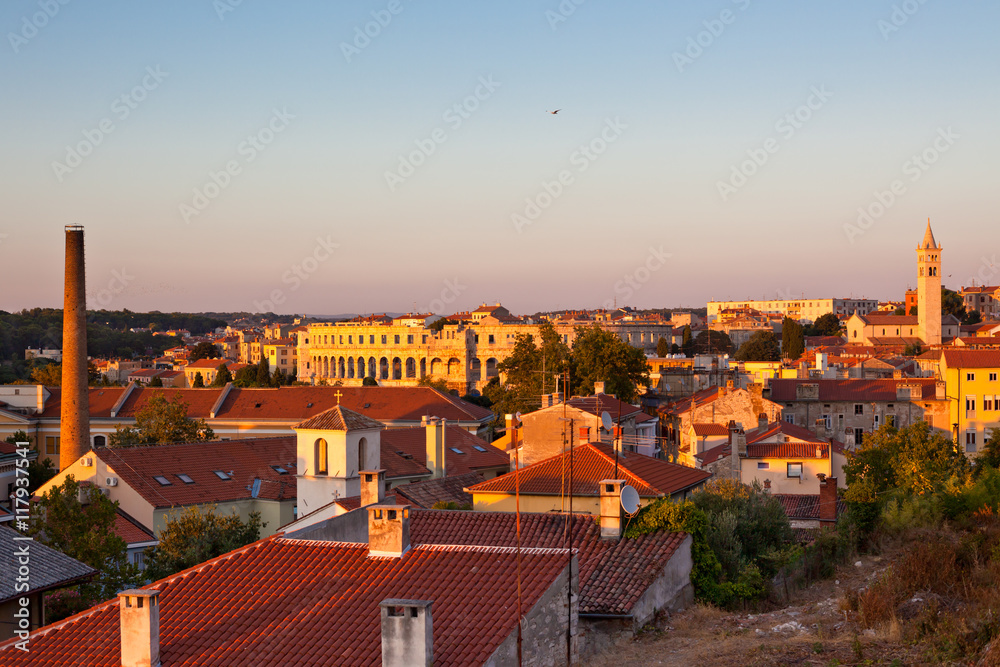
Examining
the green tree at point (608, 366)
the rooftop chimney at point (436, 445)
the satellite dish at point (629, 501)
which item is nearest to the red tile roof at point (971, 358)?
the green tree at point (608, 366)

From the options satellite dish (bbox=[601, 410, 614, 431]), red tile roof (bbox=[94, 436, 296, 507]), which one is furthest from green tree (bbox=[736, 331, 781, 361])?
satellite dish (bbox=[601, 410, 614, 431])

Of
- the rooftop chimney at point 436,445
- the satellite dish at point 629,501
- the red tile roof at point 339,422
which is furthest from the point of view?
the rooftop chimney at point 436,445

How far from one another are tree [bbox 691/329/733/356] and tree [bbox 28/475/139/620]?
10916cm

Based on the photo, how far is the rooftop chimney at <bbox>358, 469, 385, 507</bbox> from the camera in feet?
49.1

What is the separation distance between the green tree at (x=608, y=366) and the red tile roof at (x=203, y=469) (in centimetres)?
2198

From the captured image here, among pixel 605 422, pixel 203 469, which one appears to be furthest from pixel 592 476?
pixel 203 469

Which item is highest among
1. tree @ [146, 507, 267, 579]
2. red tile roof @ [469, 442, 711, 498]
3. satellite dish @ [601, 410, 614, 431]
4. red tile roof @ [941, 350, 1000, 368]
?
red tile roof @ [941, 350, 1000, 368]

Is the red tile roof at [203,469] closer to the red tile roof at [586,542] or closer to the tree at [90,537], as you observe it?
the tree at [90,537]

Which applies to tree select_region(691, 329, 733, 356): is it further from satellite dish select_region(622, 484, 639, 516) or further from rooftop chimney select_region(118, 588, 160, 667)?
rooftop chimney select_region(118, 588, 160, 667)

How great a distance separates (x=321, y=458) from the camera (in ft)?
81.5

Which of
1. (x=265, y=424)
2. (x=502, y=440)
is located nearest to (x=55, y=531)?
(x=502, y=440)

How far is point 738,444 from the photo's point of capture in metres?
29.3

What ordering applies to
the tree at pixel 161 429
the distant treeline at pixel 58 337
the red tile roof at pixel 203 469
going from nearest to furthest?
the red tile roof at pixel 203 469 → the tree at pixel 161 429 → the distant treeline at pixel 58 337

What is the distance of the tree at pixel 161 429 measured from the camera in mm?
39531
